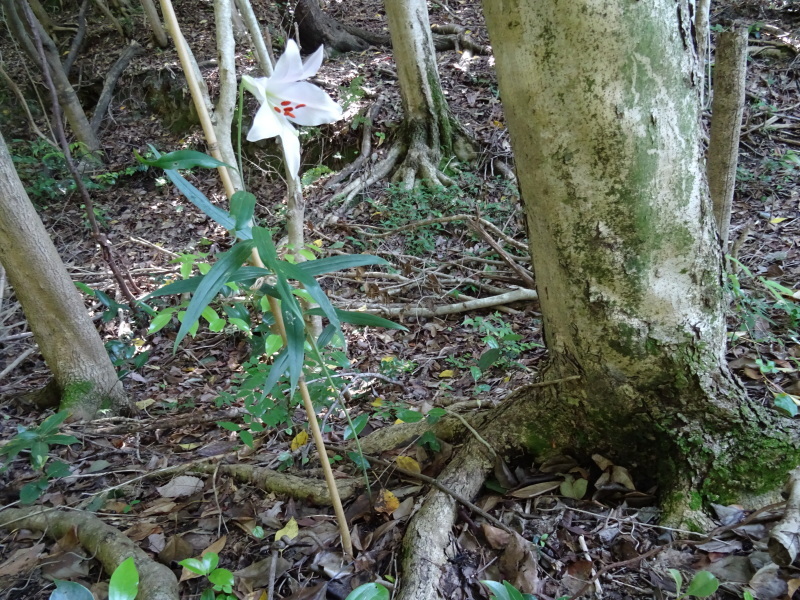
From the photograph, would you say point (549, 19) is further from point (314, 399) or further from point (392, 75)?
point (392, 75)

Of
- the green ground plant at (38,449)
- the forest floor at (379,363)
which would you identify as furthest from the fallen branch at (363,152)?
the green ground plant at (38,449)

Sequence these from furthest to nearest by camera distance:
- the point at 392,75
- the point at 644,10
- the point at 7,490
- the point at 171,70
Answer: the point at 171,70
the point at 392,75
the point at 7,490
the point at 644,10

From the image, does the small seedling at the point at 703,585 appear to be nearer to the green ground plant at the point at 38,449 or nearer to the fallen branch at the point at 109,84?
the green ground plant at the point at 38,449

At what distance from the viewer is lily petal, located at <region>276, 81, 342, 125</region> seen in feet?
3.11

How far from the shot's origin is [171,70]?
759 cm

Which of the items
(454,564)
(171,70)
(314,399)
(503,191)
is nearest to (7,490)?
(314,399)

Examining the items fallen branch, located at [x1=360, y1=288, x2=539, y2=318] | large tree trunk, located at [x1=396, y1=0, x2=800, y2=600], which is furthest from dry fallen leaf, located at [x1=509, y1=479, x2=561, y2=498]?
fallen branch, located at [x1=360, y1=288, x2=539, y2=318]

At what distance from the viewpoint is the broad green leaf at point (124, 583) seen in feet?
3.46

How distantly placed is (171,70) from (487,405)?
7.88 m

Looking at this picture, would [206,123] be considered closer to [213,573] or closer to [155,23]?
[213,573]

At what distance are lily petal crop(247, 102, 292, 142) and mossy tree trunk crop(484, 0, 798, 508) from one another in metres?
0.62

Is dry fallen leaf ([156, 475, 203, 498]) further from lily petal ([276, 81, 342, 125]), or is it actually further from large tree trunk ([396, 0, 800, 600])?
lily petal ([276, 81, 342, 125])

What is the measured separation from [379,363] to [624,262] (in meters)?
2.06

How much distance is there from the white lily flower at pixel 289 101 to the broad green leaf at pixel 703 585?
1.23 metres
